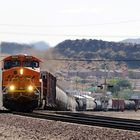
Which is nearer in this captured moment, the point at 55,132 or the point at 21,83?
the point at 55,132

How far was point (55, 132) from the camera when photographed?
19.3 meters

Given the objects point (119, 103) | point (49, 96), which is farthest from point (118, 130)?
point (119, 103)

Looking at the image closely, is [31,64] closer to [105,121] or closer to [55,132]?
[105,121]

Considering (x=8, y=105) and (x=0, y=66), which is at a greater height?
(x=0, y=66)

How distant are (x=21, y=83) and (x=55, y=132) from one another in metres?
14.0

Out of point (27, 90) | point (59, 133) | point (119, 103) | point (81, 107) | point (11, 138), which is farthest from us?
point (119, 103)

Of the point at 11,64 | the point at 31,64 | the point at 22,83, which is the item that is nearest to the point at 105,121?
the point at 22,83

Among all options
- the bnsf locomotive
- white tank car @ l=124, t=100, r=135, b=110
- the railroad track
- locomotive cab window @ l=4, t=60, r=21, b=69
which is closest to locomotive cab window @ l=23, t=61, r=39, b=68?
the bnsf locomotive

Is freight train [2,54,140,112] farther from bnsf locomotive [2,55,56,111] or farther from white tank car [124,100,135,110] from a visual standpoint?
white tank car [124,100,135,110]

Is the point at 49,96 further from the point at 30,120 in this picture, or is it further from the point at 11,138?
the point at 11,138

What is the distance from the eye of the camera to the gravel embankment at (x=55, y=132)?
17.4m

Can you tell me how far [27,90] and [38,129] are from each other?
12.6m

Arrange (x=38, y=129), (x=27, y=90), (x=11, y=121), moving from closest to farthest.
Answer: (x=38, y=129) → (x=11, y=121) → (x=27, y=90)

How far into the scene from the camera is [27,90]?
108 ft
